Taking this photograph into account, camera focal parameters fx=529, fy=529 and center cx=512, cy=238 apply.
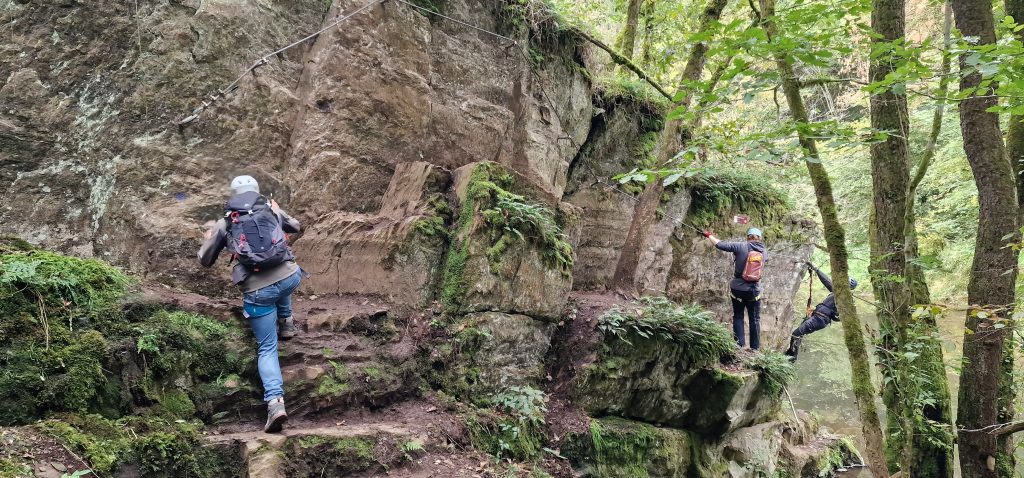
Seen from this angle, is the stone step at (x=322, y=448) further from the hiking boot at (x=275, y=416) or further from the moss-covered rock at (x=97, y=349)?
the moss-covered rock at (x=97, y=349)

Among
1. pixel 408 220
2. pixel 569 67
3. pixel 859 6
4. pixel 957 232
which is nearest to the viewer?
pixel 859 6

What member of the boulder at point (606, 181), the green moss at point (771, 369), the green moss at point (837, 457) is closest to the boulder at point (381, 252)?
the boulder at point (606, 181)

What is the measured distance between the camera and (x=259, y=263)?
16.1 ft

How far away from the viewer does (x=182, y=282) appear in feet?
20.7

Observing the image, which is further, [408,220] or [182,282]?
[408,220]

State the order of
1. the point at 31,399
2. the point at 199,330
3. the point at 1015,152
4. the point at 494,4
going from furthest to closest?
the point at 494,4
the point at 1015,152
the point at 199,330
the point at 31,399

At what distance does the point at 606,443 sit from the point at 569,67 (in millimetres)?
6690

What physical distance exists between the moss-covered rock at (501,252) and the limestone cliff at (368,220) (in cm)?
3

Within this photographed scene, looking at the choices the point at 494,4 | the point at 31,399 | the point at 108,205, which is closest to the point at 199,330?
the point at 31,399

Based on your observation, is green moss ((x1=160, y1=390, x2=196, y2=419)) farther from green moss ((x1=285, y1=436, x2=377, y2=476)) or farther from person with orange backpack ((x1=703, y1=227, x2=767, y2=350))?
person with orange backpack ((x1=703, y1=227, x2=767, y2=350))

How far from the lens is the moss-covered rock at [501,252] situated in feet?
22.3

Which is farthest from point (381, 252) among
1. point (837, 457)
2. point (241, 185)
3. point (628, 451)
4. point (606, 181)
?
point (837, 457)

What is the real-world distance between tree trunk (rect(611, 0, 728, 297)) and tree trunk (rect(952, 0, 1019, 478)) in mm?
4041

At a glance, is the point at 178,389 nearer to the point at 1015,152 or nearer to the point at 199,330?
the point at 199,330
